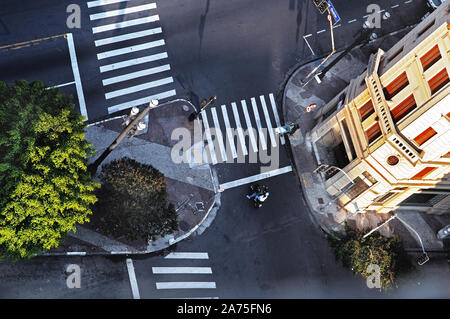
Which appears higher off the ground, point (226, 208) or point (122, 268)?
point (226, 208)

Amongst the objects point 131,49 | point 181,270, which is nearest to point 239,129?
point 131,49

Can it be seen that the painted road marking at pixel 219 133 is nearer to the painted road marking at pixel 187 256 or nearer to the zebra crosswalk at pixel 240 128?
the zebra crosswalk at pixel 240 128

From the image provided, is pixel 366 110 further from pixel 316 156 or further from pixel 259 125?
pixel 259 125

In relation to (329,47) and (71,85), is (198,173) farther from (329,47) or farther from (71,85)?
(329,47)

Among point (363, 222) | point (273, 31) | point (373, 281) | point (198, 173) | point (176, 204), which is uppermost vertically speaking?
point (273, 31)

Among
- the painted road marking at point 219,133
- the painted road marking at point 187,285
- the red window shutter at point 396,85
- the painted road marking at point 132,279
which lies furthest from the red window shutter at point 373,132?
the painted road marking at point 132,279

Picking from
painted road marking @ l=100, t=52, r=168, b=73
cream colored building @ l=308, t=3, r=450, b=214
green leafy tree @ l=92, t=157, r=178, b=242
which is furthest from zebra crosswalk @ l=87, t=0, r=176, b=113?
cream colored building @ l=308, t=3, r=450, b=214
